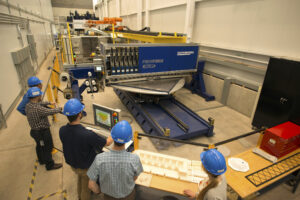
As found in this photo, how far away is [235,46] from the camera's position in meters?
5.57

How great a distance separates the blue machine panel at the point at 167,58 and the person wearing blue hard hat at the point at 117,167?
10.9 feet

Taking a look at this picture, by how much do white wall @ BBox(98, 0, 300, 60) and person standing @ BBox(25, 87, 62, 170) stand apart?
518 centimetres

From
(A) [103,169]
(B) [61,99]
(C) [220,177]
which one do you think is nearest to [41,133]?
(A) [103,169]

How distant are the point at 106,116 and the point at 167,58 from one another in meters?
2.78

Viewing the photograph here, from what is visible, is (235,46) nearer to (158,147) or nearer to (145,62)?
(145,62)

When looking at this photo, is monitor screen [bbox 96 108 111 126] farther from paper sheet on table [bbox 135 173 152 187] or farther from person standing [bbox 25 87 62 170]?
paper sheet on table [bbox 135 173 152 187]

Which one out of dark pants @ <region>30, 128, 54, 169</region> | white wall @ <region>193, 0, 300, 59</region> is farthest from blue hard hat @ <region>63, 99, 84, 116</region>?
white wall @ <region>193, 0, 300, 59</region>

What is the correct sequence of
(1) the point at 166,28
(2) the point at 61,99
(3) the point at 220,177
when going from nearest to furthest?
(3) the point at 220,177, (2) the point at 61,99, (1) the point at 166,28

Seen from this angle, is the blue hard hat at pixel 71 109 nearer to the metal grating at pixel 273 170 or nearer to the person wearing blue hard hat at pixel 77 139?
the person wearing blue hard hat at pixel 77 139

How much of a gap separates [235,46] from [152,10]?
6.20m

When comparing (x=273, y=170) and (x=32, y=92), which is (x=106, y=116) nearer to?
(x=32, y=92)


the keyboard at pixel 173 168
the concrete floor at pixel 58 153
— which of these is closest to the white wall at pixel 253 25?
the concrete floor at pixel 58 153

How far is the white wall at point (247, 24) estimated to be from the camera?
4156mm

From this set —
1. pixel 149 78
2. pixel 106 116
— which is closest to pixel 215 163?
pixel 106 116
